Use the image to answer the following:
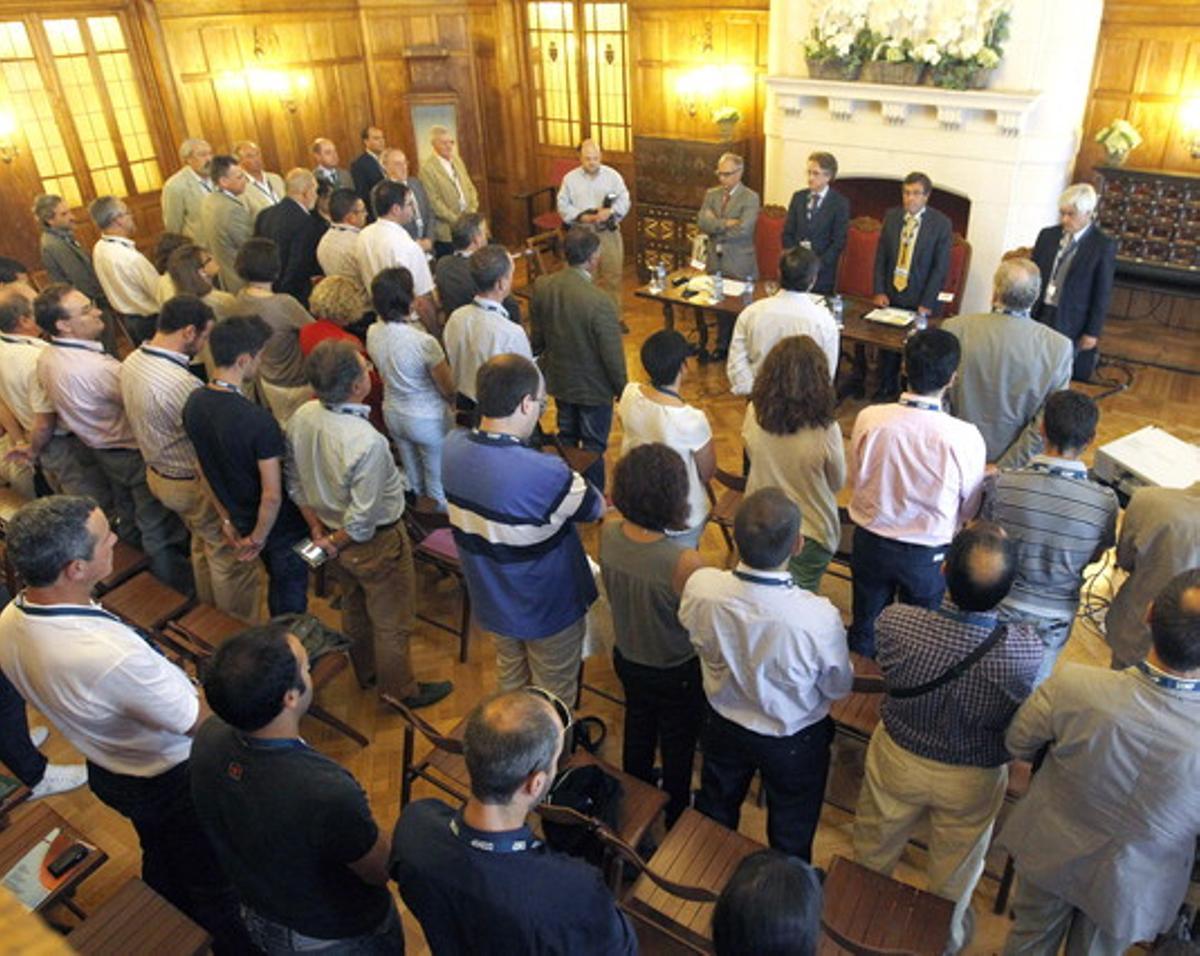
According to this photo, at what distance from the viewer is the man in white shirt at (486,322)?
4.18m

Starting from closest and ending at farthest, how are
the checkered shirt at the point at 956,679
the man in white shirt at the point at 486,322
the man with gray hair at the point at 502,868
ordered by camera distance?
the man with gray hair at the point at 502,868 < the checkered shirt at the point at 956,679 < the man in white shirt at the point at 486,322

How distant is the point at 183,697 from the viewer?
2.45 meters

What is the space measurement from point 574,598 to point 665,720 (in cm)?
53

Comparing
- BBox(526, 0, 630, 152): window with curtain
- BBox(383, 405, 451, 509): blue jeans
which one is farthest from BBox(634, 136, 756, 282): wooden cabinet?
BBox(383, 405, 451, 509): blue jeans

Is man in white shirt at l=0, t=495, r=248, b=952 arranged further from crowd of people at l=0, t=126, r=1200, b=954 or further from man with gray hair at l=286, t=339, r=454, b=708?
man with gray hair at l=286, t=339, r=454, b=708

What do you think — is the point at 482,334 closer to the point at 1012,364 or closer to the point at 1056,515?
the point at 1012,364

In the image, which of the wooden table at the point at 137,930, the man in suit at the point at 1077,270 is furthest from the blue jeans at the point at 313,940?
the man in suit at the point at 1077,270

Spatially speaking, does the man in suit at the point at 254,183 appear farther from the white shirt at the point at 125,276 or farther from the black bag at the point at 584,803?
the black bag at the point at 584,803

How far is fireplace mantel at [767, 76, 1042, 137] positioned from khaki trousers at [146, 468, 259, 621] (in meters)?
5.87

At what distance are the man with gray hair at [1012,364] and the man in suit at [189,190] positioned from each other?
556cm

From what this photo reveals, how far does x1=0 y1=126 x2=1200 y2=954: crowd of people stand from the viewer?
1.91 meters

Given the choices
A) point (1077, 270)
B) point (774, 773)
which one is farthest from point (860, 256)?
point (774, 773)

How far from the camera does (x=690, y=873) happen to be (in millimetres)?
2551

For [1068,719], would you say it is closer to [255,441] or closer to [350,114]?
[255,441]
